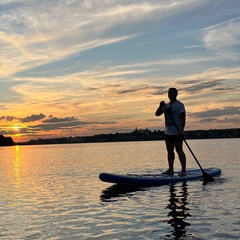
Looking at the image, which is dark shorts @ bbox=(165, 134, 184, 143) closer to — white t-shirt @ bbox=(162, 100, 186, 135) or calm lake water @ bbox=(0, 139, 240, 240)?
white t-shirt @ bbox=(162, 100, 186, 135)

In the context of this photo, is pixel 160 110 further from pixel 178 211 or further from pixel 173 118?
pixel 178 211

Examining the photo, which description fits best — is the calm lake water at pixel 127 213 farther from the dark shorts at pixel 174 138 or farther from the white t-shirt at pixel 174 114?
the white t-shirt at pixel 174 114

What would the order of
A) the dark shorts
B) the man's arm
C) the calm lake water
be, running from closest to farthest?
the calm lake water → the man's arm → the dark shorts

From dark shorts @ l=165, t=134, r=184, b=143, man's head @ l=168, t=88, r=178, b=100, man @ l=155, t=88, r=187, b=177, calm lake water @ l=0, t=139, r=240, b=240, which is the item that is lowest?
calm lake water @ l=0, t=139, r=240, b=240

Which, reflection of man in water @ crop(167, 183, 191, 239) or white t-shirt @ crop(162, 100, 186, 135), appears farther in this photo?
white t-shirt @ crop(162, 100, 186, 135)

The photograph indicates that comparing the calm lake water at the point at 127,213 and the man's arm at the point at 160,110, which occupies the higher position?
the man's arm at the point at 160,110

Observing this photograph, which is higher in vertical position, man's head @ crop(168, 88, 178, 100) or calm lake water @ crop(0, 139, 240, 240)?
man's head @ crop(168, 88, 178, 100)

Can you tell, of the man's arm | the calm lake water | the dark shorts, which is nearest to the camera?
the calm lake water

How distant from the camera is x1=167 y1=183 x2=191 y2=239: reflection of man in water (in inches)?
335

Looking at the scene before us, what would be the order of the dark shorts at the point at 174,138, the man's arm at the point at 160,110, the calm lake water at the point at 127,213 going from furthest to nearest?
the dark shorts at the point at 174,138 < the man's arm at the point at 160,110 < the calm lake water at the point at 127,213

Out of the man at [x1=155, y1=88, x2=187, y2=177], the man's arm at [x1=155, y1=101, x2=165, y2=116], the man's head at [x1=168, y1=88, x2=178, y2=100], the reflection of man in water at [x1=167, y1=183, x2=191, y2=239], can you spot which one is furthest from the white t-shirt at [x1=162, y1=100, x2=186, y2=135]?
the reflection of man in water at [x1=167, y1=183, x2=191, y2=239]

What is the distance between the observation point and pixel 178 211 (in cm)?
1070

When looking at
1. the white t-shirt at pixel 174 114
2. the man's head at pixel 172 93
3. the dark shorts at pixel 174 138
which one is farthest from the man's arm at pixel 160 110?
the dark shorts at pixel 174 138

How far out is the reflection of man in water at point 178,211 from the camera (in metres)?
8.52
